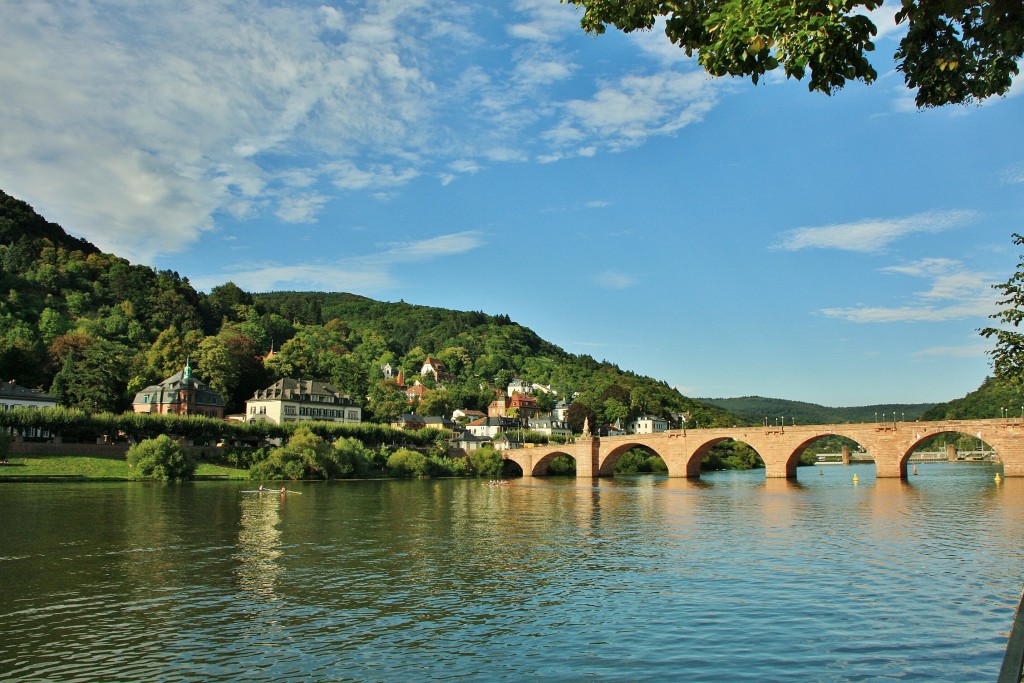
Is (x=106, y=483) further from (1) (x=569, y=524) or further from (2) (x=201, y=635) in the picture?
(2) (x=201, y=635)

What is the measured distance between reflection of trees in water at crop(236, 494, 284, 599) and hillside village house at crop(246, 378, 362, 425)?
58.6 metres

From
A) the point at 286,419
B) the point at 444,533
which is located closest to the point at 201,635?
the point at 444,533

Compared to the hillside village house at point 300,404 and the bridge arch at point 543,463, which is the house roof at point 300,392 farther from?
the bridge arch at point 543,463

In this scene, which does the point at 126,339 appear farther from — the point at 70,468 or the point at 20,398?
the point at 70,468

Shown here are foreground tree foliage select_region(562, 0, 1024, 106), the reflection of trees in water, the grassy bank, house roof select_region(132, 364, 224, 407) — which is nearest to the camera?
foreground tree foliage select_region(562, 0, 1024, 106)

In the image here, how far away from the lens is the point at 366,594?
21156 mm

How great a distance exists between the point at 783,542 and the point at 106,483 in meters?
52.0

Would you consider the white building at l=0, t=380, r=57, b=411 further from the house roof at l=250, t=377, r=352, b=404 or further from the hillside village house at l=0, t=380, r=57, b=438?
the house roof at l=250, t=377, r=352, b=404

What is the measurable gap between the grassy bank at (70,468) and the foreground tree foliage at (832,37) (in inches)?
2530

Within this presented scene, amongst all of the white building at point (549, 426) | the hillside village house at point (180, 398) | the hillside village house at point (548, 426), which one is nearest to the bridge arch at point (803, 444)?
the hillside village house at point (180, 398)

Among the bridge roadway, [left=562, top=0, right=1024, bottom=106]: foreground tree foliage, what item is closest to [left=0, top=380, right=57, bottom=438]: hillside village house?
the bridge roadway

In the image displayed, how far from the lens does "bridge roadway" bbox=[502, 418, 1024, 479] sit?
6288 centimetres

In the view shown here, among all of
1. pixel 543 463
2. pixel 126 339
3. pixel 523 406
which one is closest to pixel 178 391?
pixel 126 339

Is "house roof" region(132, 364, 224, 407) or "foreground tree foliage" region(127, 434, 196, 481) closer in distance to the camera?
"foreground tree foliage" region(127, 434, 196, 481)
